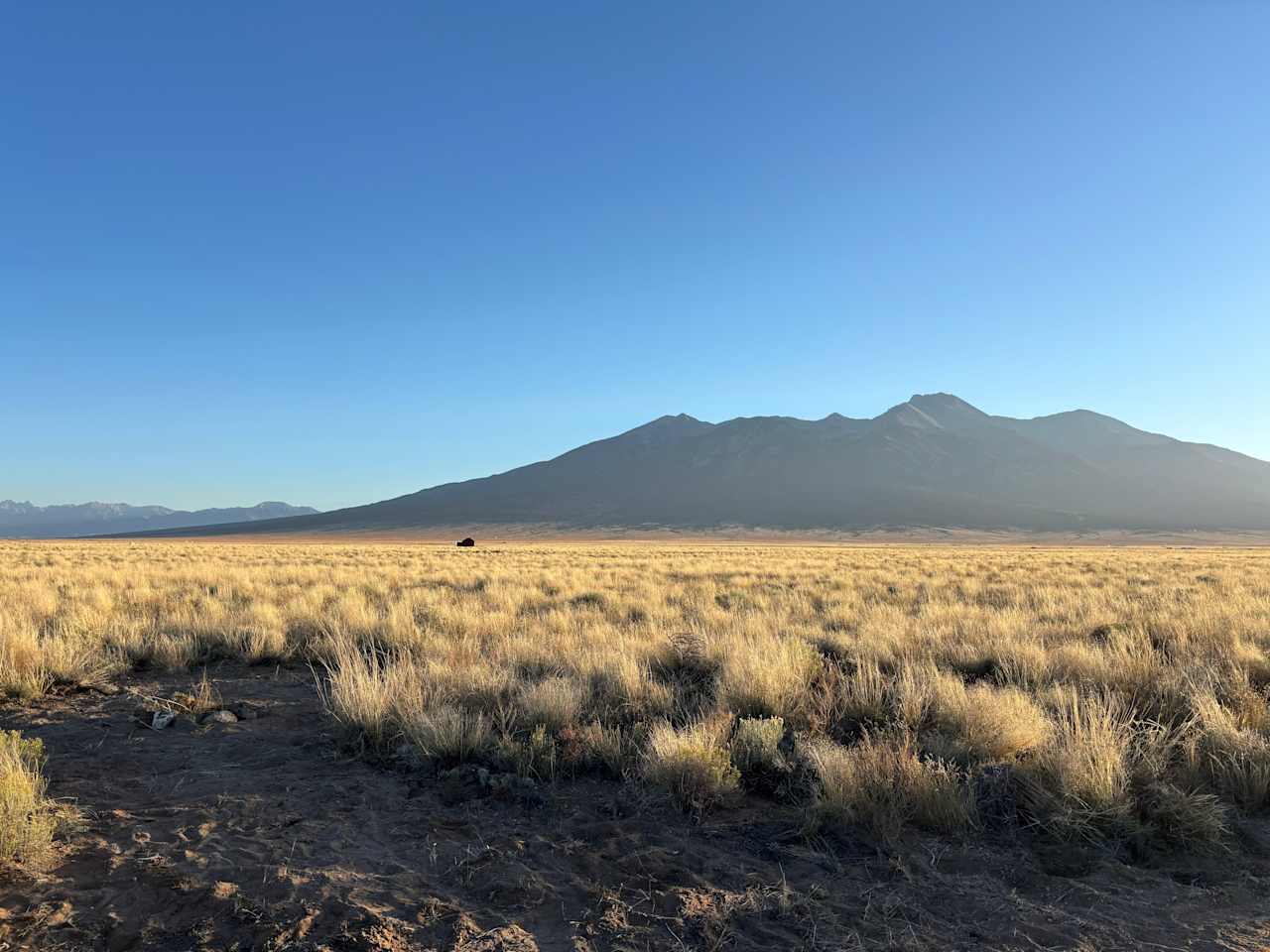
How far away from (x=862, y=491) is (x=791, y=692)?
15134 centimetres

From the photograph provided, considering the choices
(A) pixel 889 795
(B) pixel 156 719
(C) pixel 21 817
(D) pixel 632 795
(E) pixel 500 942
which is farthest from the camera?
(B) pixel 156 719

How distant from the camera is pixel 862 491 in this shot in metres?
150

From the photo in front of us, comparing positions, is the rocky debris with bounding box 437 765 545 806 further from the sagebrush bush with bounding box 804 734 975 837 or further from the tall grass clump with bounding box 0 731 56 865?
the tall grass clump with bounding box 0 731 56 865

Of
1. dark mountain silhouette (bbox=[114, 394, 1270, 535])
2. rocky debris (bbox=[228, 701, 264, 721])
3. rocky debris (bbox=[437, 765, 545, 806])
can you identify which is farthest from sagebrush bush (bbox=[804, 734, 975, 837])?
dark mountain silhouette (bbox=[114, 394, 1270, 535])

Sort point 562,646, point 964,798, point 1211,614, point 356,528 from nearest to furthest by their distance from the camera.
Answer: point 964,798, point 562,646, point 1211,614, point 356,528

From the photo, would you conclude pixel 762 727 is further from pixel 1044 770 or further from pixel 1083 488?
pixel 1083 488

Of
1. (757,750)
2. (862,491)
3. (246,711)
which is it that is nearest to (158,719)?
(246,711)

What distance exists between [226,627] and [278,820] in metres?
6.30

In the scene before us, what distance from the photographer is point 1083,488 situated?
154 metres

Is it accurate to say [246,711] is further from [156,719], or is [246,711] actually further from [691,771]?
[691,771]

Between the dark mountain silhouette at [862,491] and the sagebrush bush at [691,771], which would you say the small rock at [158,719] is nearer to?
the sagebrush bush at [691,771]

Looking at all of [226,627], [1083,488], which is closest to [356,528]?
[226,627]

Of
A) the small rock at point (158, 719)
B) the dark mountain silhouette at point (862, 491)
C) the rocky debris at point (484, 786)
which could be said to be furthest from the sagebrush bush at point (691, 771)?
the dark mountain silhouette at point (862, 491)

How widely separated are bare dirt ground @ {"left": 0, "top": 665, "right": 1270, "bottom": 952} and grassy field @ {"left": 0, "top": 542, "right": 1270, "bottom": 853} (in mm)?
266
